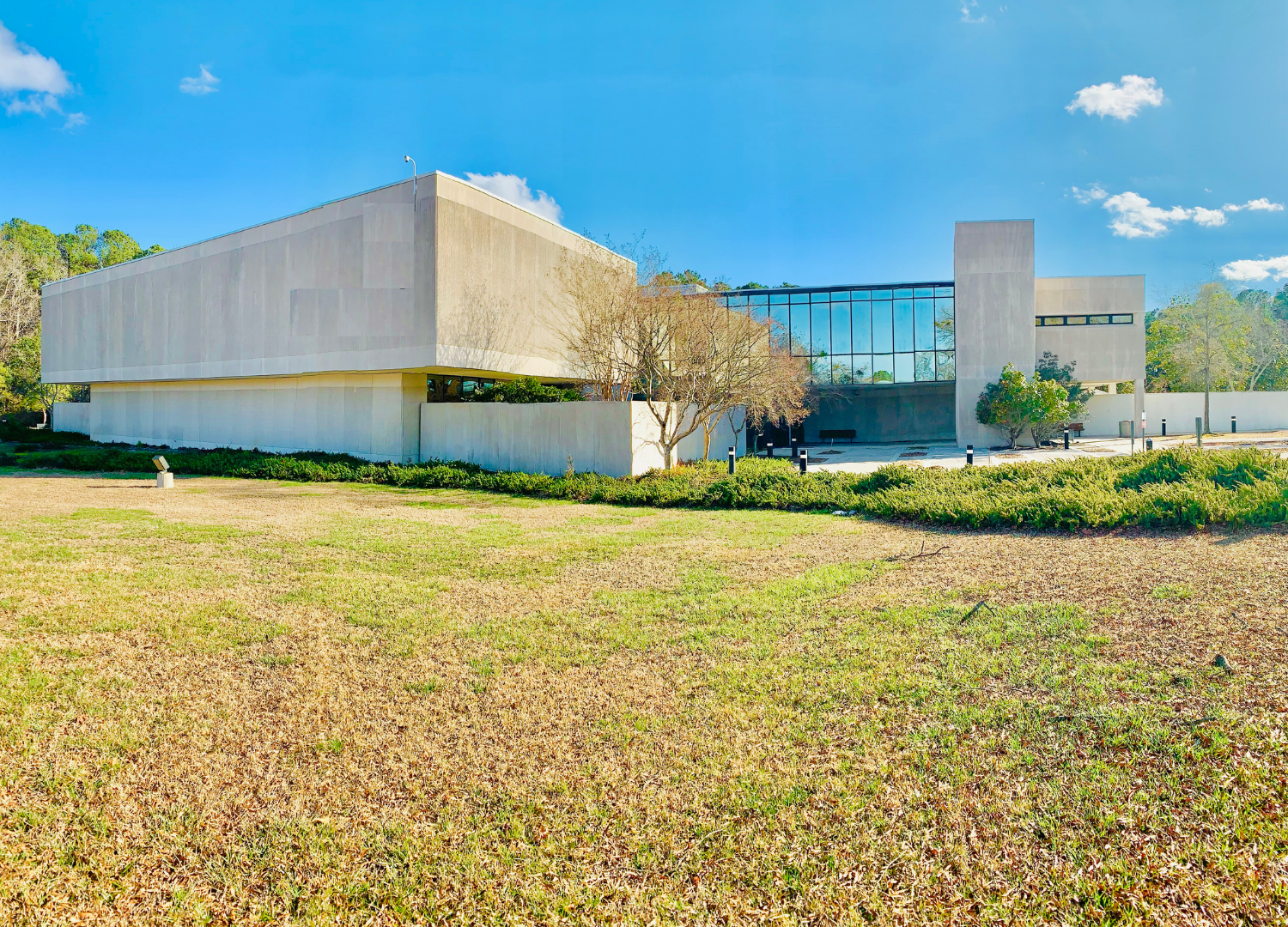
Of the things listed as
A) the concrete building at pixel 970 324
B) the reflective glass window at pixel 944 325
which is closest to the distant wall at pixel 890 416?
the concrete building at pixel 970 324

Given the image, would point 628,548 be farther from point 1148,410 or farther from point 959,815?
point 1148,410

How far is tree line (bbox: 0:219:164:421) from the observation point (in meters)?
39.9

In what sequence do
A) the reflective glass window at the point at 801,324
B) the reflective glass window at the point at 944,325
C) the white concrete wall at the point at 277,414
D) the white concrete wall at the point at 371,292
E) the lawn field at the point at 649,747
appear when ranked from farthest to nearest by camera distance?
the reflective glass window at the point at 801,324 → the reflective glass window at the point at 944,325 → the white concrete wall at the point at 277,414 → the white concrete wall at the point at 371,292 → the lawn field at the point at 649,747

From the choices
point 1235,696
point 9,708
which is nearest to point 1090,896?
point 1235,696

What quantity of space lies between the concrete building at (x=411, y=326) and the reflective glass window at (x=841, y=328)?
6cm

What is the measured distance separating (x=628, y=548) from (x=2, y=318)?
47.7m

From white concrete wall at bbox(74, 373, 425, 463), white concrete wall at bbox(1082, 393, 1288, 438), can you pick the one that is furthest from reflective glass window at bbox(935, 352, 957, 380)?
white concrete wall at bbox(74, 373, 425, 463)

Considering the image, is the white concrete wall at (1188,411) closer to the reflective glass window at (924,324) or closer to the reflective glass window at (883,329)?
the reflective glass window at (924,324)

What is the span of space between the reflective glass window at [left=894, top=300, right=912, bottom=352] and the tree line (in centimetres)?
4091

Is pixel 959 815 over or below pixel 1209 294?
below

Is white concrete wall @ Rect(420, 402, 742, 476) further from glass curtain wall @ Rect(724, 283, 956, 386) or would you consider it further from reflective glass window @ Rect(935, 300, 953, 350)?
reflective glass window @ Rect(935, 300, 953, 350)

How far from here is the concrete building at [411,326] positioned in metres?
19.4

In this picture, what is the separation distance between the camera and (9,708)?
419 cm

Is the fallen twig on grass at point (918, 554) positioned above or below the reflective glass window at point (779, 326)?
below
